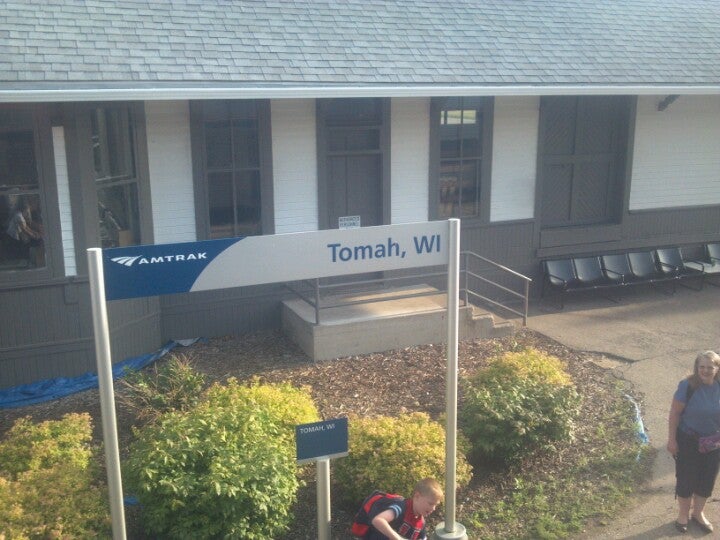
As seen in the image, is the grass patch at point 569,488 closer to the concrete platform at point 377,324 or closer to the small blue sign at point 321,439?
the small blue sign at point 321,439

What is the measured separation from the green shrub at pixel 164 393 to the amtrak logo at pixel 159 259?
8.80 ft

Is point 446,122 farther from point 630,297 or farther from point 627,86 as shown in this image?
point 630,297

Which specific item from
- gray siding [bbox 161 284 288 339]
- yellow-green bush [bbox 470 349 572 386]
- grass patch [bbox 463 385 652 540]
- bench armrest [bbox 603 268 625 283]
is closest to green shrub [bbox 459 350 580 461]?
yellow-green bush [bbox 470 349 572 386]

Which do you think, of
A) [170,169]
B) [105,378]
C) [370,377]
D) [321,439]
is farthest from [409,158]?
[105,378]

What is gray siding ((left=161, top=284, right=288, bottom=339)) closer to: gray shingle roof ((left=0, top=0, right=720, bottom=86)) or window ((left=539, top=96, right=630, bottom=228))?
gray shingle roof ((left=0, top=0, right=720, bottom=86))

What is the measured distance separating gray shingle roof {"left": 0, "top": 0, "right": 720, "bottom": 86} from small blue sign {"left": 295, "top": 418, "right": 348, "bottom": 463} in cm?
521

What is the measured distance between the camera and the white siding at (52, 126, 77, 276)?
8.38 meters

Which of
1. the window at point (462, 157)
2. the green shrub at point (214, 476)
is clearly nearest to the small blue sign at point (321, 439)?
the green shrub at point (214, 476)

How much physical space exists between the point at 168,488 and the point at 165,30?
6.52m

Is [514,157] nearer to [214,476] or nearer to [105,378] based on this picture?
[214,476]

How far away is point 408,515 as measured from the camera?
5.20 metres

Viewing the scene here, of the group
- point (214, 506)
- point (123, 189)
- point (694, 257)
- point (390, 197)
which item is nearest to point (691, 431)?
point (214, 506)

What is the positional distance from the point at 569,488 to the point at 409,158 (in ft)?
19.1

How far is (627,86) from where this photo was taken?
11.6m
